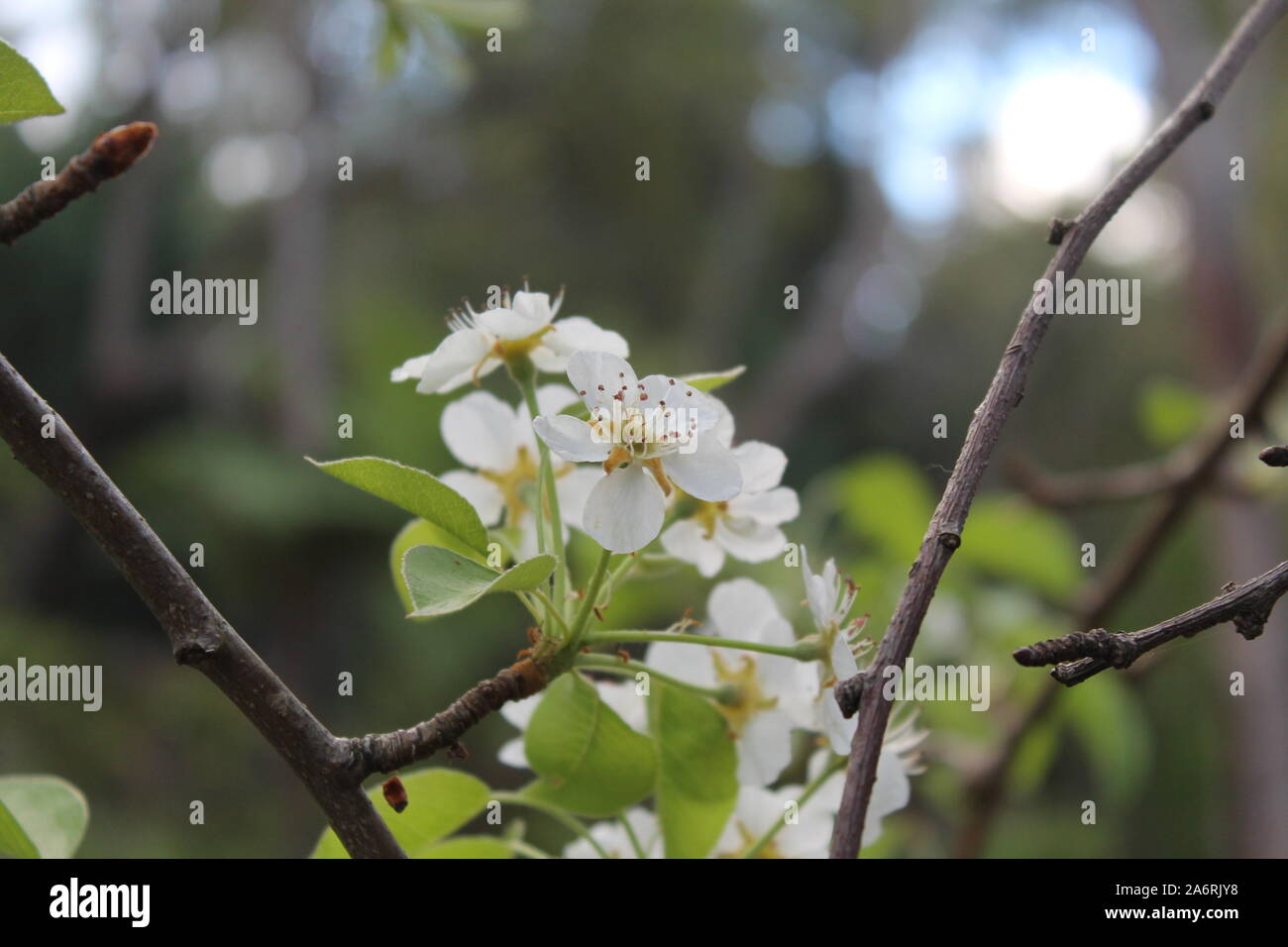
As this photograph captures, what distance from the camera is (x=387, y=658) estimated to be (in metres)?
5.16

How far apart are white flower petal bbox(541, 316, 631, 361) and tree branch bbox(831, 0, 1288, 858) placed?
17 cm

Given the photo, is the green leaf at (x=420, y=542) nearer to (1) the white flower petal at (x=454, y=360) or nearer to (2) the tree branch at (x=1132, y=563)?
(1) the white flower petal at (x=454, y=360)

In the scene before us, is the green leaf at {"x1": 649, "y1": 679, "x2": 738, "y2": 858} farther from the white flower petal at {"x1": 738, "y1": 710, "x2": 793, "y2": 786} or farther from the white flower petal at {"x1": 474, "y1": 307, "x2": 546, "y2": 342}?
the white flower petal at {"x1": 474, "y1": 307, "x2": 546, "y2": 342}

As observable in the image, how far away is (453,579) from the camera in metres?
0.37

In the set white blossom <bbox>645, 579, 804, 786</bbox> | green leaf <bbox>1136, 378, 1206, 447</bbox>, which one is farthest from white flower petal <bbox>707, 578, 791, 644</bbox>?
green leaf <bbox>1136, 378, 1206, 447</bbox>

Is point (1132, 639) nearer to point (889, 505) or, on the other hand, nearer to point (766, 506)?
point (766, 506)

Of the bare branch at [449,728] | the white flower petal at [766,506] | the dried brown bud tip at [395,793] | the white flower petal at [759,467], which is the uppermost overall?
the white flower petal at [759,467]

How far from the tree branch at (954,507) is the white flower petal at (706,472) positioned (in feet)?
0.28

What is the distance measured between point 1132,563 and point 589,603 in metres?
0.70

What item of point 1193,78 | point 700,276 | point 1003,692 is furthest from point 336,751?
point 700,276

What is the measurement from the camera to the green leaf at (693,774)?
0.48 meters

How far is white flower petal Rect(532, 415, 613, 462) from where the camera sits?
0.39 meters

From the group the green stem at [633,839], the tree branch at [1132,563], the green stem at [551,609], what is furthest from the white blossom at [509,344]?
the tree branch at [1132,563]
